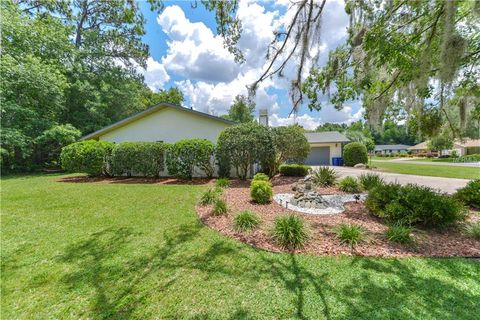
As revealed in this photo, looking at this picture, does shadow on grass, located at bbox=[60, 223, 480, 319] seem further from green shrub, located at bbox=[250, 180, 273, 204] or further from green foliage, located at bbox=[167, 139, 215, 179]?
green foliage, located at bbox=[167, 139, 215, 179]

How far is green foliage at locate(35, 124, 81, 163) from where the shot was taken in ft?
44.7

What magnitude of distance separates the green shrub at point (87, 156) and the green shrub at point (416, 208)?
12129mm

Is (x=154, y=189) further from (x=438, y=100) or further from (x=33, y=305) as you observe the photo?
Answer: (x=438, y=100)

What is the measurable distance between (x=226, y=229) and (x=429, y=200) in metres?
4.39

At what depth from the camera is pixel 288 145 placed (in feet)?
33.9

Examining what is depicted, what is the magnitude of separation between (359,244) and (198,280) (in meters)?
2.91

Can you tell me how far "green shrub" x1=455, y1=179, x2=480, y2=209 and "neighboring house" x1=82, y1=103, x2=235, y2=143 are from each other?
29.6ft

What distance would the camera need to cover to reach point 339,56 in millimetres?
5262

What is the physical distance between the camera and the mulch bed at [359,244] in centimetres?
370

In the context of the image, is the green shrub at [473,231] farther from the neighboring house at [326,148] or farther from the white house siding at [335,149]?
the white house siding at [335,149]

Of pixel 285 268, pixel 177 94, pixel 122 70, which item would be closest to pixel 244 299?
pixel 285 268

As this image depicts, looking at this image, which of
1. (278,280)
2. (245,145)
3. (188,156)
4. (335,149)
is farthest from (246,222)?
(335,149)

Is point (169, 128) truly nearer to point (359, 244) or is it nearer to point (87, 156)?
point (87, 156)

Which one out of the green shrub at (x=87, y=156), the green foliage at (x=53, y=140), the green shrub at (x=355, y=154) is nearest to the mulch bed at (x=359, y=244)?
the green shrub at (x=87, y=156)
